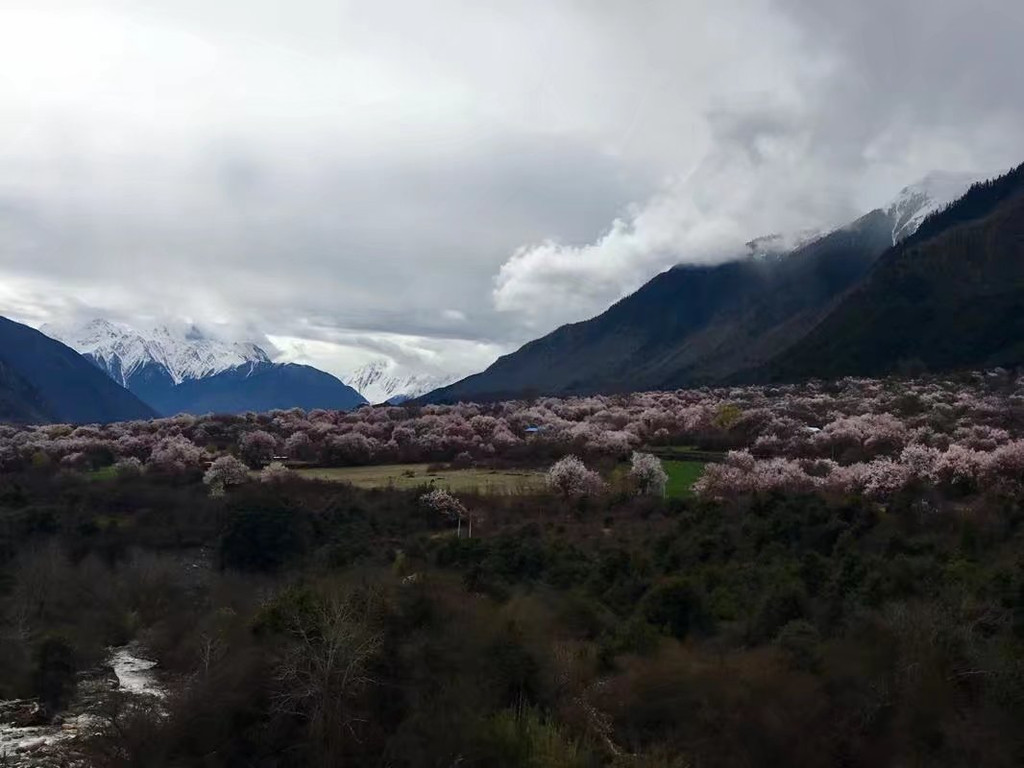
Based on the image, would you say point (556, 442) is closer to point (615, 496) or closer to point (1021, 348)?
point (615, 496)

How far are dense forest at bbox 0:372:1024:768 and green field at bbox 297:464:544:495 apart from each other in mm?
7004

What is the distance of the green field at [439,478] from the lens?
54.3 metres

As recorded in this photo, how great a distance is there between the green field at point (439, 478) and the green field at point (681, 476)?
316 inches

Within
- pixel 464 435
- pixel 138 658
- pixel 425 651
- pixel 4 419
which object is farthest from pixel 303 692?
pixel 4 419

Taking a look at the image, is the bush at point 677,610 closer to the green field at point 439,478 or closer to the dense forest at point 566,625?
the dense forest at point 566,625

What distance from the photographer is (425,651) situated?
1736 cm

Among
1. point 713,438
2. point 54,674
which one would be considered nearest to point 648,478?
point 713,438

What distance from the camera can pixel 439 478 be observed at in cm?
6097

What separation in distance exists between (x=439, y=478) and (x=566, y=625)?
37.5 meters

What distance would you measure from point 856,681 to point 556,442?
177 ft

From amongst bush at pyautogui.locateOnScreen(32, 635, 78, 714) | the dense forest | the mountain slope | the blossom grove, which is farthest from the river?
the mountain slope

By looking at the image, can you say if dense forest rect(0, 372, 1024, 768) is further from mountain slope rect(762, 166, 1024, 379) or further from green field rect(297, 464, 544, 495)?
mountain slope rect(762, 166, 1024, 379)

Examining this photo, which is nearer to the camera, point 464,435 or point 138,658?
point 138,658

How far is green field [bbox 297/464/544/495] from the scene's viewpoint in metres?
54.3
